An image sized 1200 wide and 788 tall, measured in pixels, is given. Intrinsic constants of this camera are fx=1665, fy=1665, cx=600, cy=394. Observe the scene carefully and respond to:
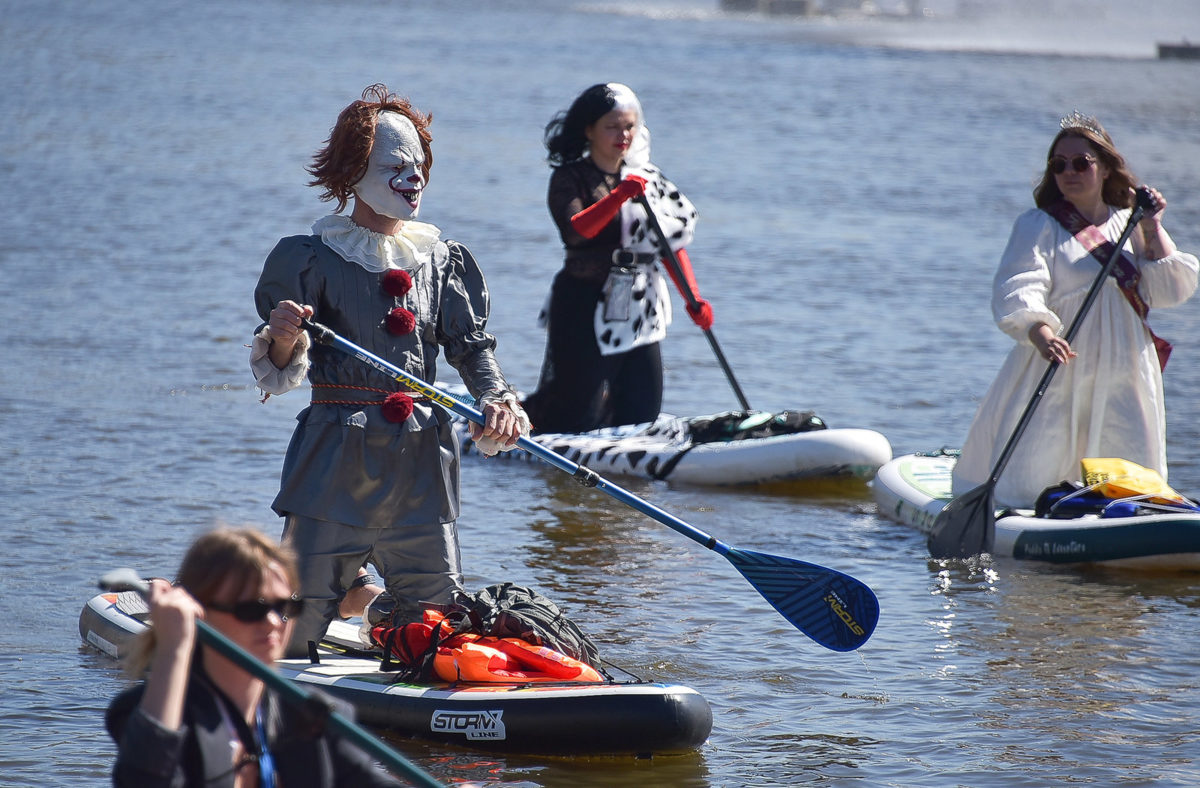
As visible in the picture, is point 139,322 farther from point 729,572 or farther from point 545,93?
point 545,93

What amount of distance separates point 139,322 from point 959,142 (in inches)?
668

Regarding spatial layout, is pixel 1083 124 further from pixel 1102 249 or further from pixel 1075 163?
pixel 1102 249

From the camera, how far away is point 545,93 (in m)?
31.1

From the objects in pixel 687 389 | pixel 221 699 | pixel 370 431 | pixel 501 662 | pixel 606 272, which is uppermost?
pixel 606 272

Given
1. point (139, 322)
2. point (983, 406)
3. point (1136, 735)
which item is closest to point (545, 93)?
point (139, 322)

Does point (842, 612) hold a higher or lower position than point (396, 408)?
lower

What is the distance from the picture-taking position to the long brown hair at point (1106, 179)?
6.84m

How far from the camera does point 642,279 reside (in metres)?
8.21

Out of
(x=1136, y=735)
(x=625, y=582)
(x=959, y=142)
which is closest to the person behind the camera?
(x=1136, y=735)

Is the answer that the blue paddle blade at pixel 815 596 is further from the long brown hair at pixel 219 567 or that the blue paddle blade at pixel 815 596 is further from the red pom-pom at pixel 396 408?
the long brown hair at pixel 219 567

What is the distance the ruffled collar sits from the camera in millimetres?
4570

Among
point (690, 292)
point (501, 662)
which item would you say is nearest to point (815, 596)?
point (501, 662)

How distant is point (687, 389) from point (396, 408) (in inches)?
253

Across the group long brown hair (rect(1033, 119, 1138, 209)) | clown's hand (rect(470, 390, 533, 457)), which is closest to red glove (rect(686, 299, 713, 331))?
long brown hair (rect(1033, 119, 1138, 209))
